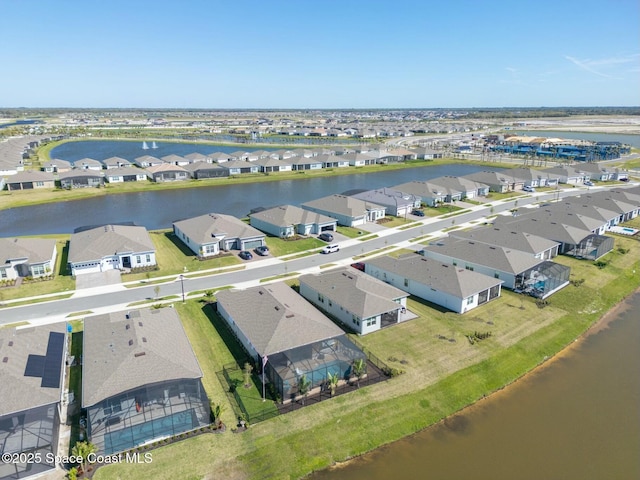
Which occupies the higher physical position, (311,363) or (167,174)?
(167,174)

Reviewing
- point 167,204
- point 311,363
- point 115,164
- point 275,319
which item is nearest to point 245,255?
point 275,319

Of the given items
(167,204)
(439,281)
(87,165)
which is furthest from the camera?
(87,165)

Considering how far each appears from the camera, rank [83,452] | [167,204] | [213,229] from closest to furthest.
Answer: [83,452] < [213,229] < [167,204]

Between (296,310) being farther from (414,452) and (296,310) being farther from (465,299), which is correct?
(465,299)

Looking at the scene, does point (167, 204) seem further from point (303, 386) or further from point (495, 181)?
point (495, 181)

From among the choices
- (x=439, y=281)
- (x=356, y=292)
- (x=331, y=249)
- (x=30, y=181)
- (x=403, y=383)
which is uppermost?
(x=30, y=181)
